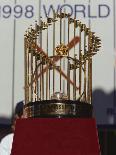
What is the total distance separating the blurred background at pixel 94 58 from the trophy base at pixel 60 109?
595 mm

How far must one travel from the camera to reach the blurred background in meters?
1.53

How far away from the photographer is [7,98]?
Answer: 1558mm

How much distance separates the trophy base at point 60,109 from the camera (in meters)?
0.91

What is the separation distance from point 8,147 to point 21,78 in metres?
0.25

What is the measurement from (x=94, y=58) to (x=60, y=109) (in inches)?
26.1

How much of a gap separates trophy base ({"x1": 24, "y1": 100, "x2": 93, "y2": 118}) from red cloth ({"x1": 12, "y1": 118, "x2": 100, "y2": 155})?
0.12 feet

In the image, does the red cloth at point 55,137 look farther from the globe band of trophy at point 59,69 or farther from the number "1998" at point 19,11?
the number "1998" at point 19,11

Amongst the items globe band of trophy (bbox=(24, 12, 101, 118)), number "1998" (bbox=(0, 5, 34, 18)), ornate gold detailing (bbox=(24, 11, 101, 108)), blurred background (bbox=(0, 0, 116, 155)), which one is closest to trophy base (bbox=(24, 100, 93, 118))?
globe band of trophy (bbox=(24, 12, 101, 118))

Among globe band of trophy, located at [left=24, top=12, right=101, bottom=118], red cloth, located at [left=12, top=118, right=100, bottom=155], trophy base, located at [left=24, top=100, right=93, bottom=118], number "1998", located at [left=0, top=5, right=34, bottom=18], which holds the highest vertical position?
number "1998", located at [left=0, top=5, right=34, bottom=18]

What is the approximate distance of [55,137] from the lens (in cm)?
85

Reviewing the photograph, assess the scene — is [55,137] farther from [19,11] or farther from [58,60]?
[19,11]

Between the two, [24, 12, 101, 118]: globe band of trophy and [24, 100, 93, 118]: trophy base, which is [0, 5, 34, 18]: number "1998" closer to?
[24, 12, 101, 118]: globe band of trophy

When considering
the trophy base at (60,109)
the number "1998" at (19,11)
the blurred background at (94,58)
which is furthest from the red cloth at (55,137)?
the number "1998" at (19,11)

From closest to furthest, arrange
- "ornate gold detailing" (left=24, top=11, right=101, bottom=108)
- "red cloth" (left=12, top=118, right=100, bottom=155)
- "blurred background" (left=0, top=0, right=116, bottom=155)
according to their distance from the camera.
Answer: "red cloth" (left=12, top=118, right=100, bottom=155), "ornate gold detailing" (left=24, top=11, right=101, bottom=108), "blurred background" (left=0, top=0, right=116, bottom=155)
